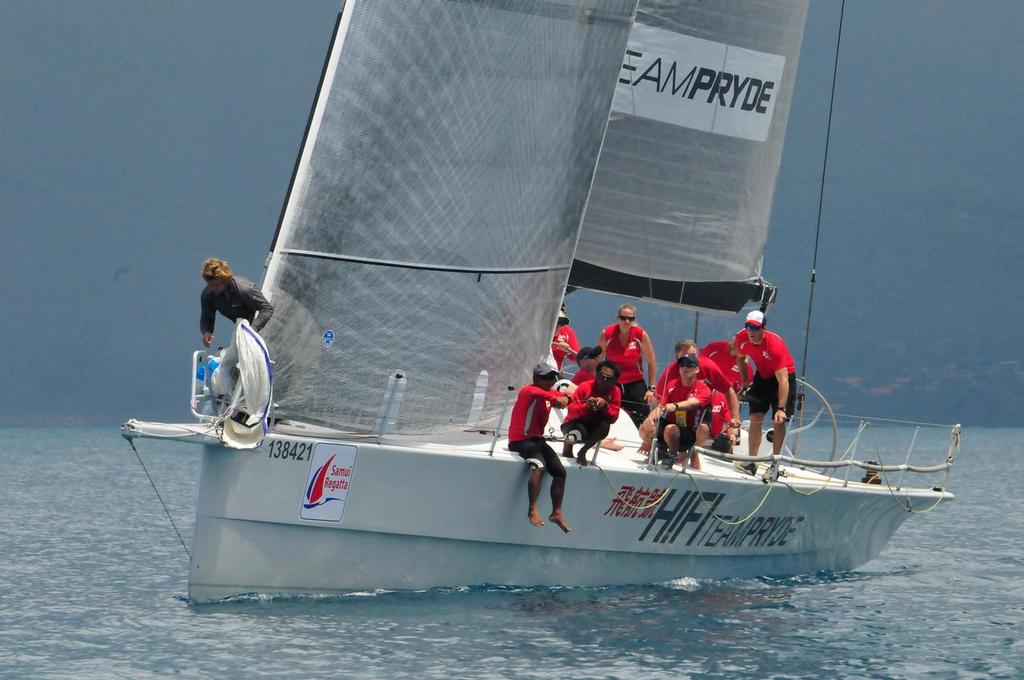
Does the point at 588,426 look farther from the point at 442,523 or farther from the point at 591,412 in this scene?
the point at 442,523

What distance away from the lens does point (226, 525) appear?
337 inches

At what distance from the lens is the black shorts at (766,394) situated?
11164mm

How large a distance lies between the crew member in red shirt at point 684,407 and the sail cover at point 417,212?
1.09m

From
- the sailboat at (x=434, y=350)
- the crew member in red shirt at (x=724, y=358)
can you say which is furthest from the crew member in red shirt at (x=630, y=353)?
the sailboat at (x=434, y=350)

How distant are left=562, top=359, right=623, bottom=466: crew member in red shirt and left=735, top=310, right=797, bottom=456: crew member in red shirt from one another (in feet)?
5.74

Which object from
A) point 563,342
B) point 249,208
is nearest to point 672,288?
point 563,342

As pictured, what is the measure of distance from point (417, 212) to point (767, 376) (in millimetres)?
3351

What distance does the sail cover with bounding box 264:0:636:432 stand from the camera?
9.02 m

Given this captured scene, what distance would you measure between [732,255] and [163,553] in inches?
229

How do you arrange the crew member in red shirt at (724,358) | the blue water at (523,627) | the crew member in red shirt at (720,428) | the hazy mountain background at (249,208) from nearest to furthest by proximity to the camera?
the blue water at (523,627), the crew member in red shirt at (720,428), the crew member in red shirt at (724,358), the hazy mountain background at (249,208)

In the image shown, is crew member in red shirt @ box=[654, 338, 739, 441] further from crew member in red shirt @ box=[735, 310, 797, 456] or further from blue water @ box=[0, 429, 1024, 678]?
blue water @ box=[0, 429, 1024, 678]

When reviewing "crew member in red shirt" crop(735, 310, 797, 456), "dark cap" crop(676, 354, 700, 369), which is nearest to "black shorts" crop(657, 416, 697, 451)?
"dark cap" crop(676, 354, 700, 369)

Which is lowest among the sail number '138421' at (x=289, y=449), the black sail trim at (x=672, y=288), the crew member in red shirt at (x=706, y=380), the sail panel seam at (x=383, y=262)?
the sail number '138421' at (x=289, y=449)

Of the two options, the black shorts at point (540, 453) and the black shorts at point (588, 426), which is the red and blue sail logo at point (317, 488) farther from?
the black shorts at point (588, 426)
